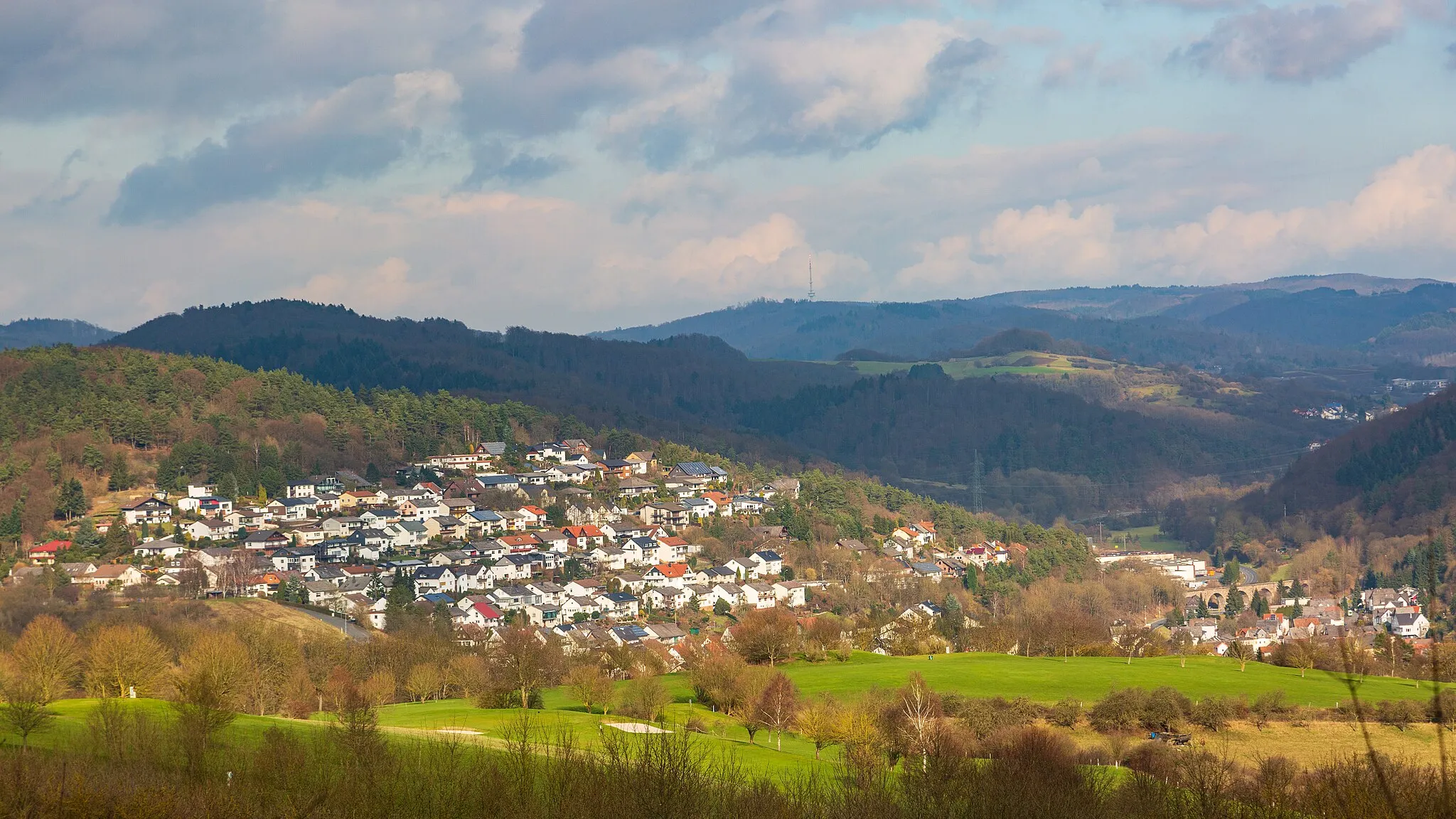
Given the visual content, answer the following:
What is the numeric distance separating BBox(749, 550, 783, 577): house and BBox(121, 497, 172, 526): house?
45976 mm

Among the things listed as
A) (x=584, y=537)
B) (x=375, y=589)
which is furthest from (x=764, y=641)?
(x=584, y=537)

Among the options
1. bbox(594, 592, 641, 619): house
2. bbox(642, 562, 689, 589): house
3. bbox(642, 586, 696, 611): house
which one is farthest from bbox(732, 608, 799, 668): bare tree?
bbox(642, 562, 689, 589): house

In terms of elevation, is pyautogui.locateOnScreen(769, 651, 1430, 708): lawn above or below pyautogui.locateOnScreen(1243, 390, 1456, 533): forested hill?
below

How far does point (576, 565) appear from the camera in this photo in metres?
100

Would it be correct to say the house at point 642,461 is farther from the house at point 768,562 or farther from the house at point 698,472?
the house at point 768,562

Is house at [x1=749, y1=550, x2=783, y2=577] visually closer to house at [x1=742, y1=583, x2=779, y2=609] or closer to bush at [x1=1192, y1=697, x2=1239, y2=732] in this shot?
house at [x1=742, y1=583, x2=779, y2=609]

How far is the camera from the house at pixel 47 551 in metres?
89.4

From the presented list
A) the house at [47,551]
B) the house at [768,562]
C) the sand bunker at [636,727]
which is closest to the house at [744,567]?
the house at [768,562]

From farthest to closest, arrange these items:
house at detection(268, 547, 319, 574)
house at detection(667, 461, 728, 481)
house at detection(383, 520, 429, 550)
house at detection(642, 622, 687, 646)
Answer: house at detection(667, 461, 728, 481) → house at detection(383, 520, 429, 550) → house at detection(268, 547, 319, 574) → house at detection(642, 622, 687, 646)

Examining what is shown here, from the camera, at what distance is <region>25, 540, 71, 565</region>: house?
293 ft

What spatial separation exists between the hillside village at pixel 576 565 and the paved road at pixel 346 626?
227cm

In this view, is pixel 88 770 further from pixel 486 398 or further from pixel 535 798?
pixel 486 398

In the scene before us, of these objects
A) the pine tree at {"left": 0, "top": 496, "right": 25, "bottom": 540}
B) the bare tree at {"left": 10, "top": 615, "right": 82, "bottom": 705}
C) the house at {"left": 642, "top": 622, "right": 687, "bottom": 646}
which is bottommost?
the house at {"left": 642, "top": 622, "right": 687, "bottom": 646}

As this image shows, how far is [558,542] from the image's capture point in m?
109
